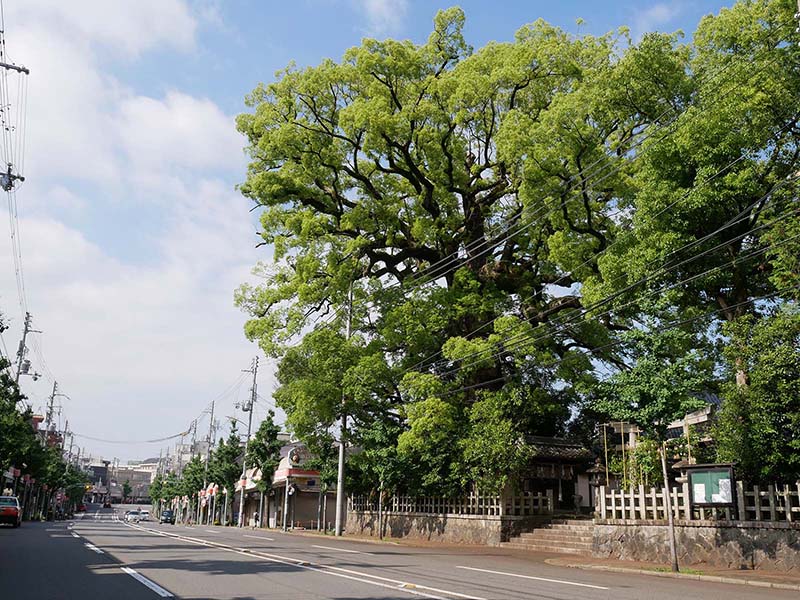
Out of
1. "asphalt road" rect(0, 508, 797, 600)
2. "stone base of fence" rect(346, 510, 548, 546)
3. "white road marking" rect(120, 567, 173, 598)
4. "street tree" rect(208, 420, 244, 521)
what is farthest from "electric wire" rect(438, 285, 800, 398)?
"street tree" rect(208, 420, 244, 521)

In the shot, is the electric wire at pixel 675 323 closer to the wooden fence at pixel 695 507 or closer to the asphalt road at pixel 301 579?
the wooden fence at pixel 695 507

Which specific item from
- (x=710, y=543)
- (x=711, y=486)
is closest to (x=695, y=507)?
(x=710, y=543)

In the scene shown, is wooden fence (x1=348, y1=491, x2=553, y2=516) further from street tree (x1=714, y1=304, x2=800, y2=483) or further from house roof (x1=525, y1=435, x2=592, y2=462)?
street tree (x1=714, y1=304, x2=800, y2=483)

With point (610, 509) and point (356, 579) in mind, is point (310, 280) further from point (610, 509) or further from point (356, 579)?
point (356, 579)

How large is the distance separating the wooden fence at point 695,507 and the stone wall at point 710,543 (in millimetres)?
225

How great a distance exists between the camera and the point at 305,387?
2686 centimetres

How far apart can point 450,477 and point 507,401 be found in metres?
4.50

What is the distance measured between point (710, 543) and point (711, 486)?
219cm

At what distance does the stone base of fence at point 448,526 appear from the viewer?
24.4 meters

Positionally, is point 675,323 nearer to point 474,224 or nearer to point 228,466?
point 474,224

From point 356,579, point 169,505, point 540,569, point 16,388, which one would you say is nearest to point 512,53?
point 540,569

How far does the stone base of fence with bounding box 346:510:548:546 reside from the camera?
2441 cm

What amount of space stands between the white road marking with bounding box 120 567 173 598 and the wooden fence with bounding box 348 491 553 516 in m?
15.4

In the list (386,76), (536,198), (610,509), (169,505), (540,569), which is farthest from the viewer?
(169,505)
